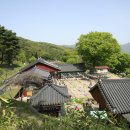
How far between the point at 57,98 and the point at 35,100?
188cm

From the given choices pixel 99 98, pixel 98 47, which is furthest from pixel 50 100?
pixel 98 47

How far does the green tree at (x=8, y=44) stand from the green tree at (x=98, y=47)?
50.1 ft

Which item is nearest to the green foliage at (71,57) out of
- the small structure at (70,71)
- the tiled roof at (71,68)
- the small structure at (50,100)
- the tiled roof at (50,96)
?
the tiled roof at (71,68)

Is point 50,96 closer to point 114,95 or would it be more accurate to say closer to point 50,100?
point 50,100

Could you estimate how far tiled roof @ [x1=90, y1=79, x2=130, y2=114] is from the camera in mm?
14959

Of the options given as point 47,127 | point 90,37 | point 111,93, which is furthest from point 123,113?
point 90,37

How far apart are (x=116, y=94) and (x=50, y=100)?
5.40 meters

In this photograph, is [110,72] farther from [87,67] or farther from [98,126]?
[98,126]

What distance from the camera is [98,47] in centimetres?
4881

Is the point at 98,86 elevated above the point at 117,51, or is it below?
below

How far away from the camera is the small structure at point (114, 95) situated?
48.9 feet

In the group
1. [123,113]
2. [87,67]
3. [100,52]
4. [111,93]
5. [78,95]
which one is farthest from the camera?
[87,67]

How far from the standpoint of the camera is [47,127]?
573 centimetres

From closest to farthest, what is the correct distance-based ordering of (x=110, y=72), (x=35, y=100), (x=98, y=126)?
1. (x=98, y=126)
2. (x=35, y=100)
3. (x=110, y=72)
